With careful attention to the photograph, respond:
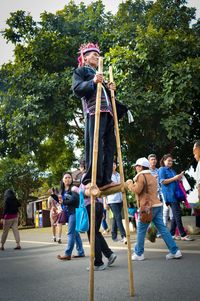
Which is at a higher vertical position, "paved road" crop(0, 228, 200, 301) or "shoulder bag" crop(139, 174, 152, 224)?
"shoulder bag" crop(139, 174, 152, 224)

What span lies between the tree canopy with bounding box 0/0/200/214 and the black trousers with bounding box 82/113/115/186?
8.49m

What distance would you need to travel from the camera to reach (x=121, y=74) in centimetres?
1470

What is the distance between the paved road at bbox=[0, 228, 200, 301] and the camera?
4.43 metres

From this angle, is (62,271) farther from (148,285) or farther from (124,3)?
(124,3)

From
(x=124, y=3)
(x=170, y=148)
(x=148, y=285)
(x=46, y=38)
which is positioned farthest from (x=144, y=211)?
(x=124, y=3)

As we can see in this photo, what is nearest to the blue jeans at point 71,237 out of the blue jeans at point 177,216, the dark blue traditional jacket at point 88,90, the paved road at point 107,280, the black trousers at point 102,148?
the paved road at point 107,280

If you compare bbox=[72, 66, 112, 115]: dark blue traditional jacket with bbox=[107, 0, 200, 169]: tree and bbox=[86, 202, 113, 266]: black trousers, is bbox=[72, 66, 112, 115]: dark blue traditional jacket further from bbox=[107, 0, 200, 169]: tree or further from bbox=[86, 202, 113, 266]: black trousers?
bbox=[107, 0, 200, 169]: tree

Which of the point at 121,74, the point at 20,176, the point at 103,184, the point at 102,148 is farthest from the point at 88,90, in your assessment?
the point at 20,176

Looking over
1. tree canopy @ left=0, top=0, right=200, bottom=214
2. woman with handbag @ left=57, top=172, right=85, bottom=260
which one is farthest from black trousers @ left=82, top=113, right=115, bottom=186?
tree canopy @ left=0, top=0, right=200, bottom=214

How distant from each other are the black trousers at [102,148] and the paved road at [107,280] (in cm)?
131

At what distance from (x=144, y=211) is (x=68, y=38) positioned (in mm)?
12313

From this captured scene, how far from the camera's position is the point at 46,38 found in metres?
17.1

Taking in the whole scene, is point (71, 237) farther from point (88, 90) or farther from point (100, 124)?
point (88, 90)

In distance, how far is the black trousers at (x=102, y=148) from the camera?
4.95 metres
